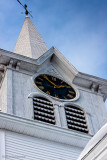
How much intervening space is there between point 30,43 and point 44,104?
285 inches

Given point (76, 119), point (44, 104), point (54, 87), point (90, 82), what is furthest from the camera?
point (90, 82)

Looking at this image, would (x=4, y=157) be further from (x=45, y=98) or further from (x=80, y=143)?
(x=45, y=98)

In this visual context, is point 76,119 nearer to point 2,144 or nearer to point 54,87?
point 54,87

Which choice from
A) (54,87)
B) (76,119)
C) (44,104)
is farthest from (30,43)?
(76,119)

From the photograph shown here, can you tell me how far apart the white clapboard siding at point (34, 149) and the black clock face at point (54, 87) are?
492 centimetres

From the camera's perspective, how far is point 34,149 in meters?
19.1

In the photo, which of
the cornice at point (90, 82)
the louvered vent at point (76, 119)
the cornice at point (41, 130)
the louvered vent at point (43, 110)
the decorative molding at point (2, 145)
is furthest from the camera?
the cornice at point (90, 82)

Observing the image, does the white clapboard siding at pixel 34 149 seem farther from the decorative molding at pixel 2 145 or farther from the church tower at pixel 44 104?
the decorative molding at pixel 2 145

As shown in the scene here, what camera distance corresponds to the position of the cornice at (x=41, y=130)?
19.6 meters

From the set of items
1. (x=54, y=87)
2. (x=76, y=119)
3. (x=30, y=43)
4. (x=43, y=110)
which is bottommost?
(x=76, y=119)

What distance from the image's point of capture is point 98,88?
26672 mm

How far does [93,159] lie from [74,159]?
941cm

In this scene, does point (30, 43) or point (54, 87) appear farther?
point (30, 43)

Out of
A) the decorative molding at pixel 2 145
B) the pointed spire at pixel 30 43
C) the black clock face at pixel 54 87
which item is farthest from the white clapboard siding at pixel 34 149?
the pointed spire at pixel 30 43
